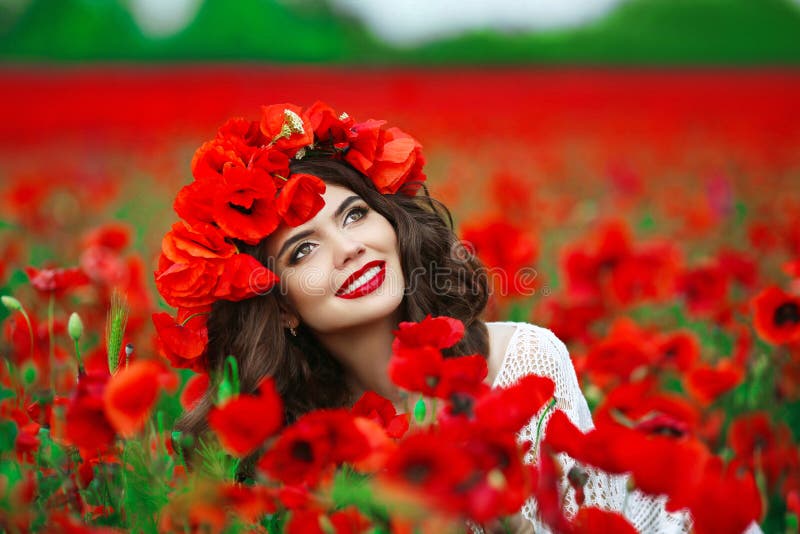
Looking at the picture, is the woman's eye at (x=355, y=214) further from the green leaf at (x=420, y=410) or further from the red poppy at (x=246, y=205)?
the green leaf at (x=420, y=410)

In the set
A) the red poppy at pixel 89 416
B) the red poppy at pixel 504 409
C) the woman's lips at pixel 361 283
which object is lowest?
the woman's lips at pixel 361 283

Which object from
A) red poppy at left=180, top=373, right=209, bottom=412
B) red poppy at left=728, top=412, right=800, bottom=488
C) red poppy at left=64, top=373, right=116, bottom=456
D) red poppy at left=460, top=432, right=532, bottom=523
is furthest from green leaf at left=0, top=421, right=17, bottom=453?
red poppy at left=728, top=412, right=800, bottom=488

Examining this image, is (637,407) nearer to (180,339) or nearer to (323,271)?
(323,271)

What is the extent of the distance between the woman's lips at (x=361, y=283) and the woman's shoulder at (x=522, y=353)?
259 millimetres

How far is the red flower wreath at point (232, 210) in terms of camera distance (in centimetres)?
115

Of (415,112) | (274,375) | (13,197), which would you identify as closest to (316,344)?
(274,375)

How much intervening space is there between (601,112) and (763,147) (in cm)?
171

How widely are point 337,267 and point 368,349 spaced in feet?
0.62

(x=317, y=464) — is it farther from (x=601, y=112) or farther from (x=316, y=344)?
(x=601, y=112)

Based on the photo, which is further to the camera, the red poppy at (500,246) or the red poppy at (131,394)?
the red poppy at (500,246)

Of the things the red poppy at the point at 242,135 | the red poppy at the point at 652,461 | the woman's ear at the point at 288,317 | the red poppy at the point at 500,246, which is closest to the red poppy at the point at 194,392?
the woman's ear at the point at 288,317

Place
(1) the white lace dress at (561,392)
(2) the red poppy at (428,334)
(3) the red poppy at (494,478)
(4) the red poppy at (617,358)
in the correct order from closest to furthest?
(3) the red poppy at (494,478) < (2) the red poppy at (428,334) < (1) the white lace dress at (561,392) < (4) the red poppy at (617,358)

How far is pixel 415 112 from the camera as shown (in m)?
6.17

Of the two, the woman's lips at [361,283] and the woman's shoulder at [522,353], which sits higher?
the woman's lips at [361,283]
